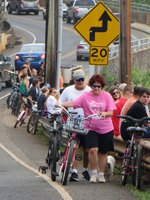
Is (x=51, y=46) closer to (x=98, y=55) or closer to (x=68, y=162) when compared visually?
(x=98, y=55)

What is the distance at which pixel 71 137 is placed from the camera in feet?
45.1

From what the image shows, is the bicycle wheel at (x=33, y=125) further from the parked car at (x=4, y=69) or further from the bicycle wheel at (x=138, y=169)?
the parked car at (x=4, y=69)

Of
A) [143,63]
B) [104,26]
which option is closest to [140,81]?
[143,63]

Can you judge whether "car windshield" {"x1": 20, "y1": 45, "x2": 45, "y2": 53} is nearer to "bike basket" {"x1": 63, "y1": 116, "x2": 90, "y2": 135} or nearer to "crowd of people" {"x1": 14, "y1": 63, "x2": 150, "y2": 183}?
"crowd of people" {"x1": 14, "y1": 63, "x2": 150, "y2": 183}

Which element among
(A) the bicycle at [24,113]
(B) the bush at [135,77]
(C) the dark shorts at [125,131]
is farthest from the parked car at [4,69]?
(C) the dark shorts at [125,131]

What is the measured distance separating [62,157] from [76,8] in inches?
2117

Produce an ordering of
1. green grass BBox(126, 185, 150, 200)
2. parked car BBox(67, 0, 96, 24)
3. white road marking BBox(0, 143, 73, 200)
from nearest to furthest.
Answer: green grass BBox(126, 185, 150, 200) < white road marking BBox(0, 143, 73, 200) < parked car BBox(67, 0, 96, 24)

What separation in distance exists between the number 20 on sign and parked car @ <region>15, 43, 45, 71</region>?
909 inches

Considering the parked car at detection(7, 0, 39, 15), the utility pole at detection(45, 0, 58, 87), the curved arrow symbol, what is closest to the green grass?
the curved arrow symbol

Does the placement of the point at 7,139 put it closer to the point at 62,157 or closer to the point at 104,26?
the point at 104,26

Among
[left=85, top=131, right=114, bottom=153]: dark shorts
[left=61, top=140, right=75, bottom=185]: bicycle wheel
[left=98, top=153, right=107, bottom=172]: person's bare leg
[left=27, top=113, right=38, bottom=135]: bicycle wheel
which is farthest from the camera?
[left=27, top=113, right=38, bottom=135]: bicycle wheel

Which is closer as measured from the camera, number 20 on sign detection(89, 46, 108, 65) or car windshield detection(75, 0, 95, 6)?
number 20 on sign detection(89, 46, 108, 65)

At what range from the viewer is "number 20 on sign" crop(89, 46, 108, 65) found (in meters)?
18.4

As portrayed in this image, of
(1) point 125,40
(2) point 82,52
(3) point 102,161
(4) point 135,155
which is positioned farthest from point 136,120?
(2) point 82,52
